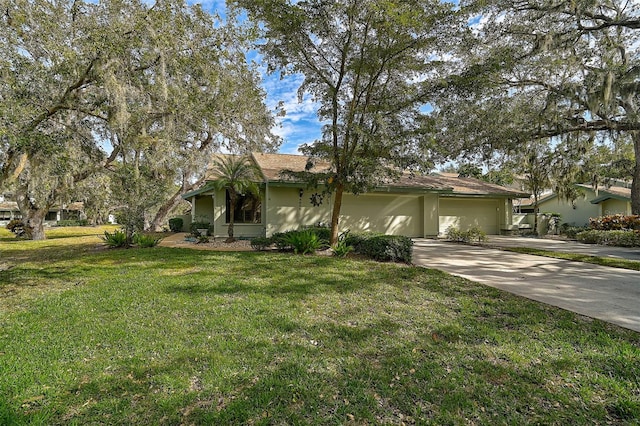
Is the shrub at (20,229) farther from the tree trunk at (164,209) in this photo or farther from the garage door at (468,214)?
the garage door at (468,214)

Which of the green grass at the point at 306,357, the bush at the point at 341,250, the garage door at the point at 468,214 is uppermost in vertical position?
the garage door at the point at 468,214

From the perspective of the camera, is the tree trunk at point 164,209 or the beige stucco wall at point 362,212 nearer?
the beige stucco wall at point 362,212

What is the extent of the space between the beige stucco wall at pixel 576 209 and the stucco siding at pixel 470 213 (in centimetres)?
620

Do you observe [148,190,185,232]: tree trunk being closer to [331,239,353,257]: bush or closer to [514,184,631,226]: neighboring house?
[331,239,353,257]: bush

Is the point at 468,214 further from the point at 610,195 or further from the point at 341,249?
the point at 341,249

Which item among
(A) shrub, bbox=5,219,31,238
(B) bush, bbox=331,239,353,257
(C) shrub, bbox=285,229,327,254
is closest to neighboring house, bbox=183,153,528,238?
(C) shrub, bbox=285,229,327,254

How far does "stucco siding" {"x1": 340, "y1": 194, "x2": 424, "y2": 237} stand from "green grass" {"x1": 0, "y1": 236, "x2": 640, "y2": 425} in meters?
8.97

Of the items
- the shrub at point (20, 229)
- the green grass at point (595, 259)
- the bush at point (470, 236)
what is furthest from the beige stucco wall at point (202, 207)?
the green grass at point (595, 259)

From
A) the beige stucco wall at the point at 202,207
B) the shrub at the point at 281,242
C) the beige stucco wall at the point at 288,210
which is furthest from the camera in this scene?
the beige stucco wall at the point at 202,207

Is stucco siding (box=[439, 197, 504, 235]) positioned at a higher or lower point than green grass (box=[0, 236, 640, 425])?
higher

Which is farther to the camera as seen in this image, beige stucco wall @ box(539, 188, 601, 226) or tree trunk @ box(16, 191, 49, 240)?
beige stucco wall @ box(539, 188, 601, 226)

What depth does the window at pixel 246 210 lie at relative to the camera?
14156 millimetres

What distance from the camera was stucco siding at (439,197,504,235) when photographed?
16.9 metres

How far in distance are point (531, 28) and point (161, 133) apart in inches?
519
